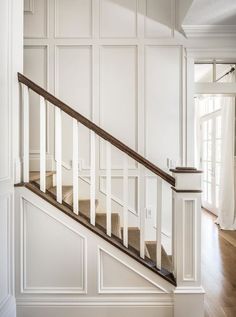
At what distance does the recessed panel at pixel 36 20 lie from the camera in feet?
10.8

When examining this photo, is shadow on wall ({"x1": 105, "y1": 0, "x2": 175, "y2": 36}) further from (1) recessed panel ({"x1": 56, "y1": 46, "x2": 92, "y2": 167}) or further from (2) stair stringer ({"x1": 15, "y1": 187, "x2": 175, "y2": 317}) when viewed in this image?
(2) stair stringer ({"x1": 15, "y1": 187, "x2": 175, "y2": 317})

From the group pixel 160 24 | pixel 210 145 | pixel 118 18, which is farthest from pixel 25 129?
pixel 210 145

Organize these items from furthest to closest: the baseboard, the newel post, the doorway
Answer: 1. the doorway
2. the newel post
3. the baseboard

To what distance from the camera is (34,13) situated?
10.8ft

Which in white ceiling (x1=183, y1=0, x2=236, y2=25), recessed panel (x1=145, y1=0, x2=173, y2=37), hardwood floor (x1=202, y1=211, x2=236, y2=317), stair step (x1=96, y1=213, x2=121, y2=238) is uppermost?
recessed panel (x1=145, y1=0, x2=173, y2=37)

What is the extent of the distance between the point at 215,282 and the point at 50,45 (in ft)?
10.9

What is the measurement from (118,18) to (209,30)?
1.16 metres

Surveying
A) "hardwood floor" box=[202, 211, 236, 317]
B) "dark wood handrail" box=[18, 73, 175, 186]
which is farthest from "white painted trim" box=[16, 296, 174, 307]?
"dark wood handrail" box=[18, 73, 175, 186]

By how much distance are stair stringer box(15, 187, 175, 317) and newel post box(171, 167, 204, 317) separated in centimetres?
11

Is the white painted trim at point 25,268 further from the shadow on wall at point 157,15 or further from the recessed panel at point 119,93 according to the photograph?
the shadow on wall at point 157,15

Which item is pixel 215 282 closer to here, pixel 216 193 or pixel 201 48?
pixel 201 48

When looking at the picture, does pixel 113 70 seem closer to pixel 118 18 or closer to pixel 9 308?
pixel 118 18

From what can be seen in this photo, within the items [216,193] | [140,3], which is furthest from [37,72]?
[216,193]

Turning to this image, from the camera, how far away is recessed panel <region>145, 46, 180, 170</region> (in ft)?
11.0
